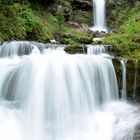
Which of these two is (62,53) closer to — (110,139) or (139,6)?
(110,139)

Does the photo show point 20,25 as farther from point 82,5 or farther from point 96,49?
point 82,5

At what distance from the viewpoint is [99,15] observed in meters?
24.6

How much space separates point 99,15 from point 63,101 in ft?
48.2

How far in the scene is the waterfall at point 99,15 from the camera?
2385cm

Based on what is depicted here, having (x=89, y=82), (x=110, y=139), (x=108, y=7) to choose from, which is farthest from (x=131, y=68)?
(x=108, y=7)

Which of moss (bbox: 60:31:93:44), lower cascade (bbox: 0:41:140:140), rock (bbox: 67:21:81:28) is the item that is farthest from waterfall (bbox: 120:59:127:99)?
rock (bbox: 67:21:81:28)

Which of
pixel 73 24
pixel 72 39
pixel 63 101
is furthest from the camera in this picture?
pixel 73 24

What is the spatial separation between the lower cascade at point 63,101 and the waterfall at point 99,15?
11817 mm

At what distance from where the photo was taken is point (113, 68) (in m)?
11.9

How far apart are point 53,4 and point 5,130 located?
45.3 ft

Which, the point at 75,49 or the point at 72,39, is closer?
the point at 75,49

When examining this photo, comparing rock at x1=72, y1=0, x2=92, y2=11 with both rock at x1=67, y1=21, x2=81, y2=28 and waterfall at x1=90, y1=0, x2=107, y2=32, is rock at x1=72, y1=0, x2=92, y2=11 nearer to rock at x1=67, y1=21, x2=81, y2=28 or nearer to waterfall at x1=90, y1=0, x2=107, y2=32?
waterfall at x1=90, y1=0, x2=107, y2=32

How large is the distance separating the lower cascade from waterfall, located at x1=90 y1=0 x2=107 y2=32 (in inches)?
465

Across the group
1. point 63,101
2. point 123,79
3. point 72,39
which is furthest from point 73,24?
point 63,101
